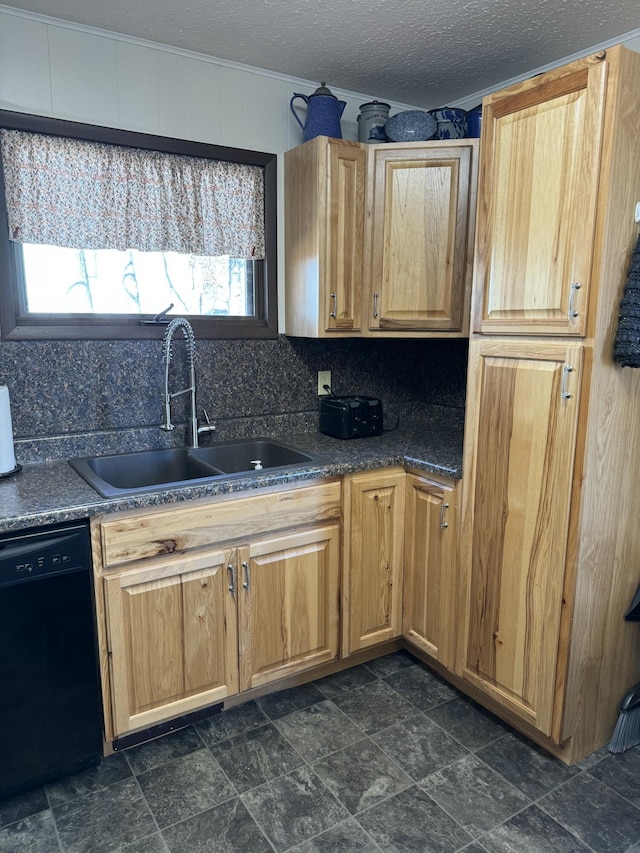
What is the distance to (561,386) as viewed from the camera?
1669 mm

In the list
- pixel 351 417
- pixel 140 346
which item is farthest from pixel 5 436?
pixel 351 417

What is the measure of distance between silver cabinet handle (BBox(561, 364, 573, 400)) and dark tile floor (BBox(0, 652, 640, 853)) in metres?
1.18

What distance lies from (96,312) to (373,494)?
1.25 metres

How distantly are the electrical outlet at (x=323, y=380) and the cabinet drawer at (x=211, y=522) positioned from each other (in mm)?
693

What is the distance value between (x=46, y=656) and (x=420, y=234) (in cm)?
194

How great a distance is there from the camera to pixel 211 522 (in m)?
1.87

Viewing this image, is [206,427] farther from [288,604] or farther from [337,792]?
[337,792]

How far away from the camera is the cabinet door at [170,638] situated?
177 cm

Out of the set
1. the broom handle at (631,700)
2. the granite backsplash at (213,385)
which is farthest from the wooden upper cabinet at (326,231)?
the broom handle at (631,700)

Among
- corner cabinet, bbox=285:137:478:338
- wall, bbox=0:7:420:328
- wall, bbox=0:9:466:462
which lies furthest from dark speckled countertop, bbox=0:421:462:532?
wall, bbox=0:7:420:328

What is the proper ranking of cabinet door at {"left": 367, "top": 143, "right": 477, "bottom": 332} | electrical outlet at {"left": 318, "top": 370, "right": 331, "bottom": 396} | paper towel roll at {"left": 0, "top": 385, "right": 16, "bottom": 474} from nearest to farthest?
paper towel roll at {"left": 0, "top": 385, "right": 16, "bottom": 474}, cabinet door at {"left": 367, "top": 143, "right": 477, "bottom": 332}, electrical outlet at {"left": 318, "top": 370, "right": 331, "bottom": 396}

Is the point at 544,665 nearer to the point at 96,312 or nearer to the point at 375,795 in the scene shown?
the point at 375,795

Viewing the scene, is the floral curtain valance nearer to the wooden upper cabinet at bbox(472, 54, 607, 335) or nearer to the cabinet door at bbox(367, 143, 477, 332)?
the cabinet door at bbox(367, 143, 477, 332)

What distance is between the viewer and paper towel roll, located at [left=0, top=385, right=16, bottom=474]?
1.83 metres
